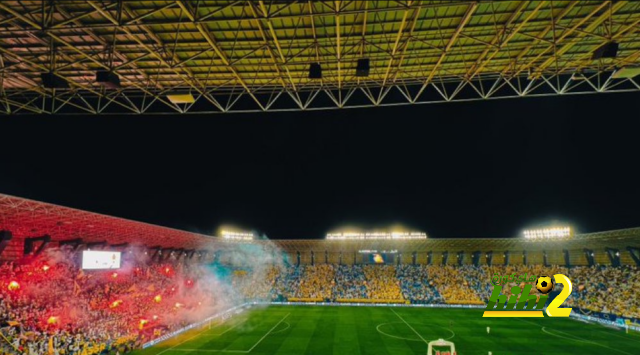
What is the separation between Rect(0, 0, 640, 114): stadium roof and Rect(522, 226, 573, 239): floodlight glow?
113 ft

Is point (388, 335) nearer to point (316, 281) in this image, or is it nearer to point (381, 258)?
point (316, 281)

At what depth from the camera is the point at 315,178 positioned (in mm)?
54969

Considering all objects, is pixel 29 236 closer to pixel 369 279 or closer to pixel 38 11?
pixel 38 11

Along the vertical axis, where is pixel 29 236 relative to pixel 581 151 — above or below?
below

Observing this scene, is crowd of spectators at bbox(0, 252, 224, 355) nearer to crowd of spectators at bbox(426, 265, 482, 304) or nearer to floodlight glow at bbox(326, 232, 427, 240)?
floodlight glow at bbox(326, 232, 427, 240)

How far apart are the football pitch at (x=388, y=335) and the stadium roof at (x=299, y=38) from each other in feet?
54.8

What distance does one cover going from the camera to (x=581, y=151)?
142ft

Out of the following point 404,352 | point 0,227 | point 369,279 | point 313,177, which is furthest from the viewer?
point 313,177

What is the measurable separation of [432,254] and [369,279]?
33.7ft

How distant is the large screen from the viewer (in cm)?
2791

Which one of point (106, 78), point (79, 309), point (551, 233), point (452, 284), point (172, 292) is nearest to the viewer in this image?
point (106, 78)

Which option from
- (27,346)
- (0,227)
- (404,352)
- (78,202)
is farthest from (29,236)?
(404,352)

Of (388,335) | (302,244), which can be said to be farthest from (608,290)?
(302,244)

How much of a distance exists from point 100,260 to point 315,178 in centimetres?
3122
